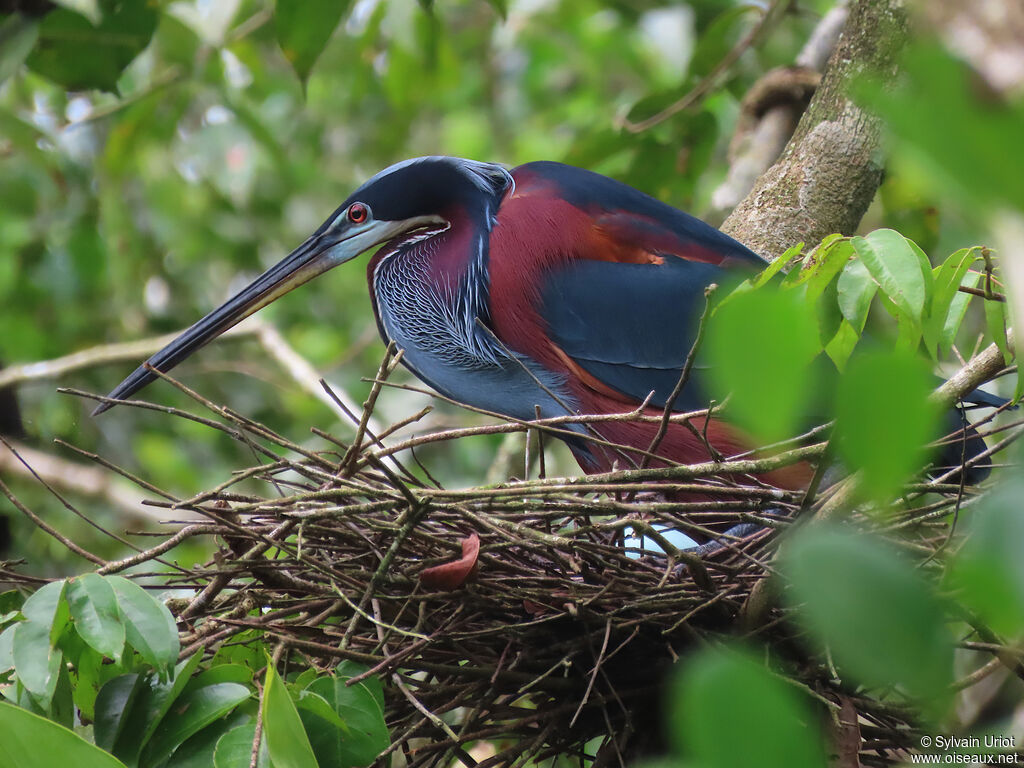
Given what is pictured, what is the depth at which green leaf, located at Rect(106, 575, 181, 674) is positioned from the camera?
52.9 inches

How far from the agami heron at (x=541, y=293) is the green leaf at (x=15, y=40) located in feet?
2.38

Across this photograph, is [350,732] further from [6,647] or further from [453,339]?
[453,339]

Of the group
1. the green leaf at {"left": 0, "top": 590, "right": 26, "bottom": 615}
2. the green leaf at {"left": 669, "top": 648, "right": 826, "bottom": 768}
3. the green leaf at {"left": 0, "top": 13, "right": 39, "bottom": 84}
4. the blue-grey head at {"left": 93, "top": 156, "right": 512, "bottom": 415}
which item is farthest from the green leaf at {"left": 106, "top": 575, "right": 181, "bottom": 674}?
the green leaf at {"left": 0, "top": 13, "right": 39, "bottom": 84}

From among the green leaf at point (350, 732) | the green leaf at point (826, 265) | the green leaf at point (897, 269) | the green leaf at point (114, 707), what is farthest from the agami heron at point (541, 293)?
the green leaf at point (114, 707)

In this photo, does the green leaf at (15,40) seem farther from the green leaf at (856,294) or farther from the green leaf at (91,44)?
the green leaf at (856,294)

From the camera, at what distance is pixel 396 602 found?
1.75m

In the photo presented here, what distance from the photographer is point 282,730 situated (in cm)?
124

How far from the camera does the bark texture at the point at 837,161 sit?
8.63 ft

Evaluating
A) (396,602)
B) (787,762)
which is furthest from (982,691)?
(787,762)

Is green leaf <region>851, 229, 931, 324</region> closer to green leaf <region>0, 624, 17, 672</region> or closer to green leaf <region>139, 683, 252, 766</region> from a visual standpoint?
green leaf <region>139, 683, 252, 766</region>

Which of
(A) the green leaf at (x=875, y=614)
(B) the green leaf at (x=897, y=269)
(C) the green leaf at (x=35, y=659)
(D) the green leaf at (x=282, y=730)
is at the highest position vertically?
(A) the green leaf at (x=875, y=614)

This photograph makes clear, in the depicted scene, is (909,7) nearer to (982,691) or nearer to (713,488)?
(713,488)

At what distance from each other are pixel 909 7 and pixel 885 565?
2.50 metres

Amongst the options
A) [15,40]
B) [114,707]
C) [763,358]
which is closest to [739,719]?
[763,358]
